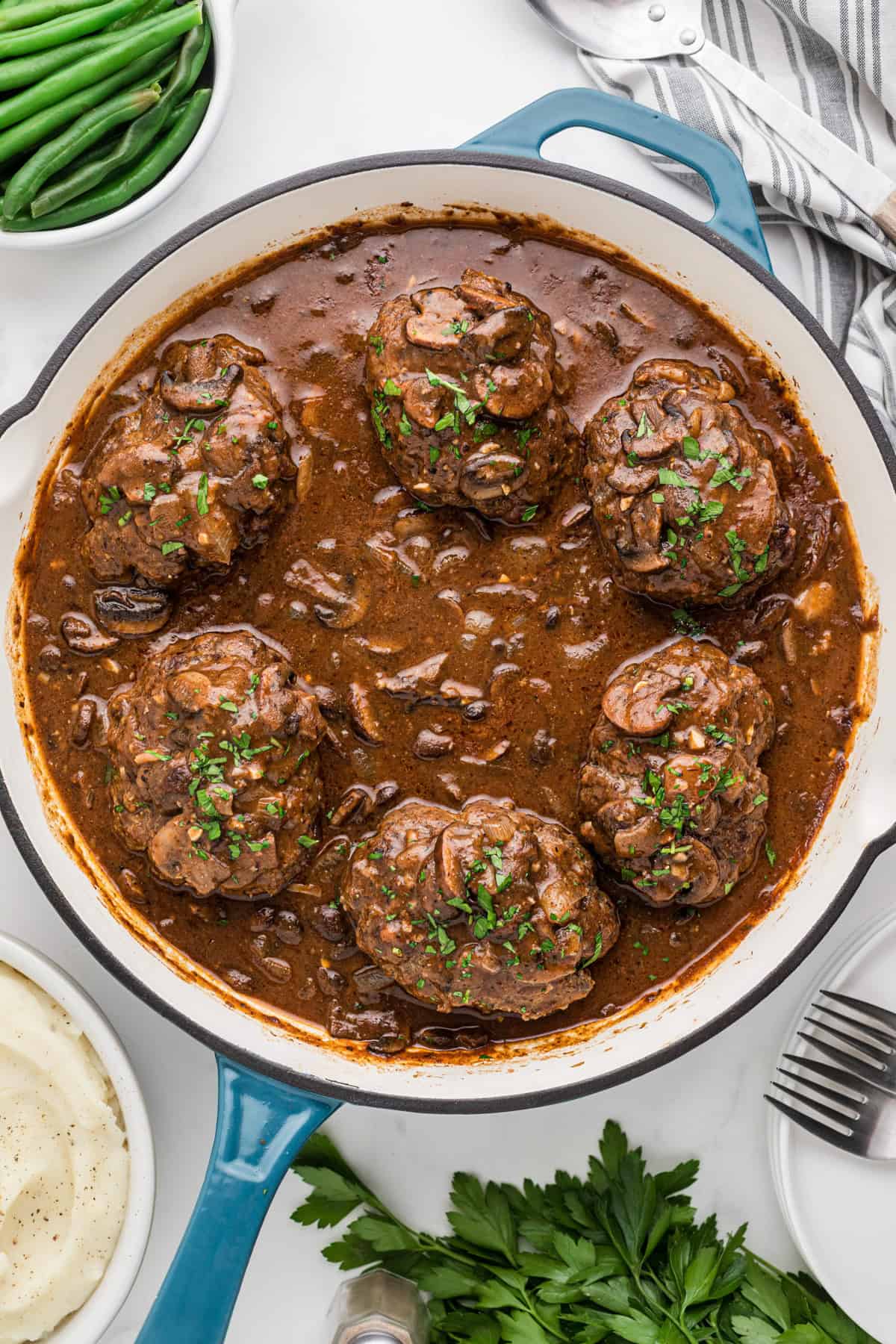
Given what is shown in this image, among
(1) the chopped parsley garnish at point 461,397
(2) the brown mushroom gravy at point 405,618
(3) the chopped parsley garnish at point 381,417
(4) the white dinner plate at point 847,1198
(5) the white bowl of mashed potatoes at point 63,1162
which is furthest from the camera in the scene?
(4) the white dinner plate at point 847,1198

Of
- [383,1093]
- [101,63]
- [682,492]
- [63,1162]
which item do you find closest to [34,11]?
[101,63]

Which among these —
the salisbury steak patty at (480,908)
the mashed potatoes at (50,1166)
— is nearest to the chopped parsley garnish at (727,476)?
the salisbury steak patty at (480,908)

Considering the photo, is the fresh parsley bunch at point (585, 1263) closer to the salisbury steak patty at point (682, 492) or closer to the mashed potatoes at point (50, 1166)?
the mashed potatoes at point (50, 1166)

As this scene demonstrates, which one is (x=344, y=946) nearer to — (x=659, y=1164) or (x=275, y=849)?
(x=275, y=849)

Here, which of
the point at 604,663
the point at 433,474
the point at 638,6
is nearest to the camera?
the point at 433,474

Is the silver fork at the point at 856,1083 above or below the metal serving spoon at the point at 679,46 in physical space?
below

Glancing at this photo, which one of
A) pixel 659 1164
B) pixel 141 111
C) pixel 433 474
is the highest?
pixel 141 111

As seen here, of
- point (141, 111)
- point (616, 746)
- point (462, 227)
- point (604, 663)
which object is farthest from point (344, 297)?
point (616, 746)
